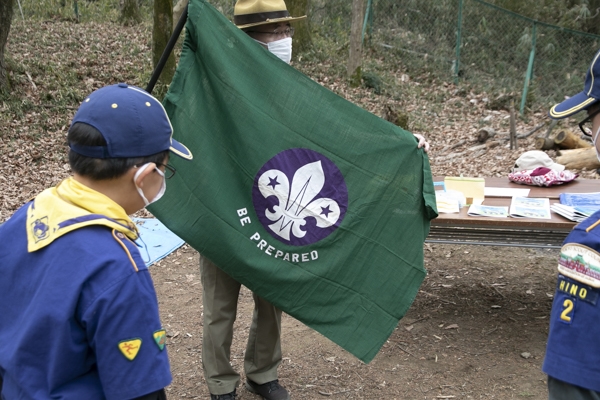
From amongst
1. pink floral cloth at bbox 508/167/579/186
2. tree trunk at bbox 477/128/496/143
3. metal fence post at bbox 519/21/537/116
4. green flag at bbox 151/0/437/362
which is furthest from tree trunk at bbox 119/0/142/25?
green flag at bbox 151/0/437/362

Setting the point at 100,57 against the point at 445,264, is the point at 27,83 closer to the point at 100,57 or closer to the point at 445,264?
the point at 100,57

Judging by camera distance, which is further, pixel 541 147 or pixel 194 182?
pixel 541 147

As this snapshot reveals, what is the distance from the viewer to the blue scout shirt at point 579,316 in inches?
63.9

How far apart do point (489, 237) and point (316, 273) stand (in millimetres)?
1936

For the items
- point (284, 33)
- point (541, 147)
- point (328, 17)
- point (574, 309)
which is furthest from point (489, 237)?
point (328, 17)

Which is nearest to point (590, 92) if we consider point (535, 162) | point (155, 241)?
point (535, 162)

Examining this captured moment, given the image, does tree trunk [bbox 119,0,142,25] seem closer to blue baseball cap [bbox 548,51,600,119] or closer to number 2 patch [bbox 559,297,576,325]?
blue baseball cap [bbox 548,51,600,119]

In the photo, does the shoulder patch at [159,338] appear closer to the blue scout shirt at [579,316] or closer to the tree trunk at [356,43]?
the blue scout shirt at [579,316]

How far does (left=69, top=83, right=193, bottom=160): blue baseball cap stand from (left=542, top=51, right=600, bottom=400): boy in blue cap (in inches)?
47.1

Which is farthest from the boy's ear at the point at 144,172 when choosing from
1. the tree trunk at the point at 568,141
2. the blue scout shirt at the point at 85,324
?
the tree trunk at the point at 568,141

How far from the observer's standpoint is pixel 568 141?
8.86 metres

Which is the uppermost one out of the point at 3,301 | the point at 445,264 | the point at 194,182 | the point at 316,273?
the point at 3,301

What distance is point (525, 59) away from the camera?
515 inches

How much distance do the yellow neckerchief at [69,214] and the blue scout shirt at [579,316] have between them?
1208mm
